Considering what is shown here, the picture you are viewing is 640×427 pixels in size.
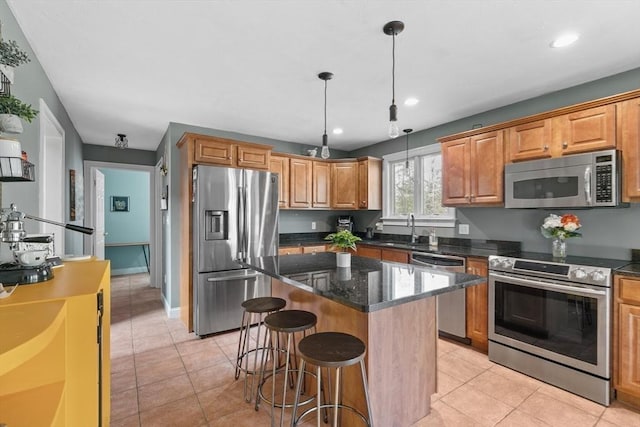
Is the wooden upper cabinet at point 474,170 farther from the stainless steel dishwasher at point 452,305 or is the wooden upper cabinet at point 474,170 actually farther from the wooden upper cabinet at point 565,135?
the stainless steel dishwasher at point 452,305

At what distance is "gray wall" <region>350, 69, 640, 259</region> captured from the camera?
101 inches

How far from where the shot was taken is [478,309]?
9.83ft

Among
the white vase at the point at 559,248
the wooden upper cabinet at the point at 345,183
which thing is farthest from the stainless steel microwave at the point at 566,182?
the wooden upper cabinet at the point at 345,183

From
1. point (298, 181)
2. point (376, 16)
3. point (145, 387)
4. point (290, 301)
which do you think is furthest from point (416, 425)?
point (298, 181)

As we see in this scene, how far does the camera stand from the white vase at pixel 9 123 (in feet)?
4.18

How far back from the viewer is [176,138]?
3955mm

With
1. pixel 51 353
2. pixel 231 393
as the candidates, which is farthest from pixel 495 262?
pixel 51 353

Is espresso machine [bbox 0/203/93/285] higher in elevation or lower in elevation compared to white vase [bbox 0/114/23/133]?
lower

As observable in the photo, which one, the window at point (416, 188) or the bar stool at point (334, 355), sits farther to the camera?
the window at point (416, 188)

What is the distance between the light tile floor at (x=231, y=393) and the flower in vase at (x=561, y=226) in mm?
1270

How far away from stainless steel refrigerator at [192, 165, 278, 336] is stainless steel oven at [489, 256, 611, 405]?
2.56 m

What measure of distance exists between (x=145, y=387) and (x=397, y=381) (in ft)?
6.51

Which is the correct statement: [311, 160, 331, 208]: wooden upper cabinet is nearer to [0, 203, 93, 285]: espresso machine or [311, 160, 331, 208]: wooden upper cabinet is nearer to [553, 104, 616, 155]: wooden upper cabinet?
[553, 104, 616, 155]: wooden upper cabinet

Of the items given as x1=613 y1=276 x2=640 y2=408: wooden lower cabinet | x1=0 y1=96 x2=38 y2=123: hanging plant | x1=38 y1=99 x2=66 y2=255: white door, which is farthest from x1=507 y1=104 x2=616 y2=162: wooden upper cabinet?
x1=38 y1=99 x2=66 y2=255: white door
